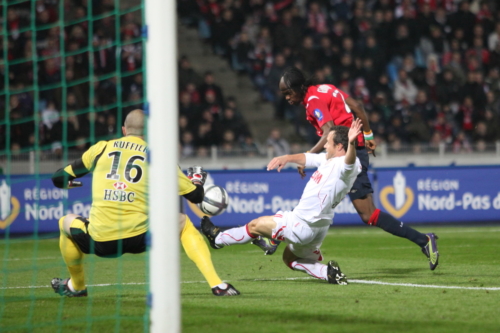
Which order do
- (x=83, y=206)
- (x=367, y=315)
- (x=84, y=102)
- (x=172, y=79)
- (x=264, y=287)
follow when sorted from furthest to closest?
1. (x=84, y=102)
2. (x=83, y=206)
3. (x=264, y=287)
4. (x=367, y=315)
5. (x=172, y=79)

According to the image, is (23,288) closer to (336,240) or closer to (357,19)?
(336,240)

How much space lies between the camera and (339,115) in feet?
26.3

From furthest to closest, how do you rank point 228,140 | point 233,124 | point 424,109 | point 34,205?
point 424,109, point 233,124, point 228,140, point 34,205

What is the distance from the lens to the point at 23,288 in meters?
7.30

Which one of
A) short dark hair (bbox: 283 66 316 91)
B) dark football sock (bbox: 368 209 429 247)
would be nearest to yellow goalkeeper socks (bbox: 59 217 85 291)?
short dark hair (bbox: 283 66 316 91)

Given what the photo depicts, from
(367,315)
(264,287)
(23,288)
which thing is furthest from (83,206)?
(367,315)

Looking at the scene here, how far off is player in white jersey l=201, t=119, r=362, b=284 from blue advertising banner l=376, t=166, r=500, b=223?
7236 millimetres

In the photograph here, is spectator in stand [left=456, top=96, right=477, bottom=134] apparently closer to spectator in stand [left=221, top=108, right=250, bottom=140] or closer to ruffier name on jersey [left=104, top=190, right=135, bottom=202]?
spectator in stand [left=221, top=108, right=250, bottom=140]

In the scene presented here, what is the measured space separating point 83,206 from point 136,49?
4379 mm

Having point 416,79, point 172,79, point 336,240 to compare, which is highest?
point 416,79

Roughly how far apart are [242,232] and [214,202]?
0.56 metres

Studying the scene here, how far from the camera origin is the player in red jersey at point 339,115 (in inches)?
308

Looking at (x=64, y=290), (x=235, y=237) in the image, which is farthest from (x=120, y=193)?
(x=235, y=237)

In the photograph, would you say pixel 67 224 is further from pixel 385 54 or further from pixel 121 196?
pixel 385 54
